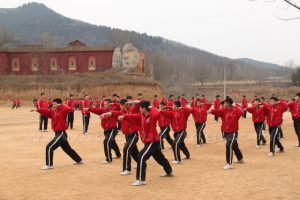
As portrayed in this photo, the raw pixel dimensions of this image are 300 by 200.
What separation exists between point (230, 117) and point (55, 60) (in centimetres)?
5678

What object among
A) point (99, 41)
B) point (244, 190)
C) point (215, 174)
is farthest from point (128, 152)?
point (99, 41)

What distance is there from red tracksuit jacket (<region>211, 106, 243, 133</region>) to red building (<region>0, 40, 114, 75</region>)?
5276cm

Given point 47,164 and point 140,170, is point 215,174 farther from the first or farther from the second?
point 47,164

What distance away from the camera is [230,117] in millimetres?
12617

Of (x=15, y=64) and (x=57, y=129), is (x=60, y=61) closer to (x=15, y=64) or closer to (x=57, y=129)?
(x=15, y=64)

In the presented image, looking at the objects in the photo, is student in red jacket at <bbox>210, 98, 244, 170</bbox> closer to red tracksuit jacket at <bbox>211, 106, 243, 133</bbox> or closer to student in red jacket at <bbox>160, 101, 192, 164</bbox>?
red tracksuit jacket at <bbox>211, 106, 243, 133</bbox>

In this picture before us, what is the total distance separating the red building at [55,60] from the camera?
64688 mm

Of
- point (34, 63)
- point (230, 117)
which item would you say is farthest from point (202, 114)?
point (34, 63)

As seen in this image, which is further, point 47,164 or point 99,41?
point 99,41

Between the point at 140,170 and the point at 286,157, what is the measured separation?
6.25 meters

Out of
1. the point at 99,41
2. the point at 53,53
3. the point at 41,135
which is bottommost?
the point at 41,135

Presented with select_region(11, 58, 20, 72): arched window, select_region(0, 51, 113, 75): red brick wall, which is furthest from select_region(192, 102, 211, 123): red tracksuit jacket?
select_region(11, 58, 20, 72): arched window

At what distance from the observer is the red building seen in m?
64.7

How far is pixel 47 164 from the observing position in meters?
12.7
